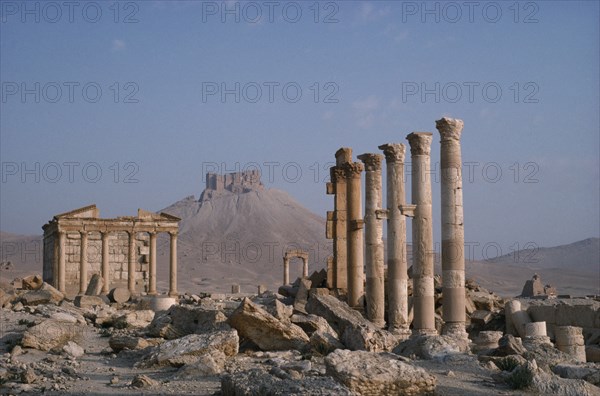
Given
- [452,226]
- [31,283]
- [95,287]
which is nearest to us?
[452,226]

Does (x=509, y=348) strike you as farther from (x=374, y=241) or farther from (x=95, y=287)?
(x=95, y=287)

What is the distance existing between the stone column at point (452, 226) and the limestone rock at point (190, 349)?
885 cm

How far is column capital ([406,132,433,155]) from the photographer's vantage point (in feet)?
77.8

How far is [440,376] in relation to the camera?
13.1 metres

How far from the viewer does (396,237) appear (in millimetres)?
25828

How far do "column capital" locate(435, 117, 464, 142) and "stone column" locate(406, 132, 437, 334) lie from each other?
4.72 ft

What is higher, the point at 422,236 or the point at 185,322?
the point at 422,236

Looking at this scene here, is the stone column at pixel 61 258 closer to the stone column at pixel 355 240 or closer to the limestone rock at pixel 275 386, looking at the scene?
the stone column at pixel 355 240

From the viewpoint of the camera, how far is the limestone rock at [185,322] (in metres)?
17.1

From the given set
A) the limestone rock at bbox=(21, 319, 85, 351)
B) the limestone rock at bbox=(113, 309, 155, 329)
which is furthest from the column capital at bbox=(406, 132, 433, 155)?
the limestone rock at bbox=(21, 319, 85, 351)

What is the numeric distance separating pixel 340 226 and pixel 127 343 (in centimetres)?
1516

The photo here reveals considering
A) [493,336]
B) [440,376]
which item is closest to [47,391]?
[440,376]

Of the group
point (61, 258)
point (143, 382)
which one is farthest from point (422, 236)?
point (61, 258)

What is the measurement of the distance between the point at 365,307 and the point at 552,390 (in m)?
16.6
